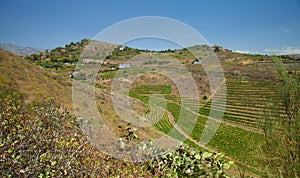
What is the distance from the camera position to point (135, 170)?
3.21 m

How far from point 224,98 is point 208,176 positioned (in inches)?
1702

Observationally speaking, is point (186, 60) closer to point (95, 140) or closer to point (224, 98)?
point (224, 98)

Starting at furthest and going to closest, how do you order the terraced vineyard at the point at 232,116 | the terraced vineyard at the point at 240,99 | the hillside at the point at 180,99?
1. the terraced vineyard at the point at 240,99
2. the terraced vineyard at the point at 232,116
3. the hillside at the point at 180,99

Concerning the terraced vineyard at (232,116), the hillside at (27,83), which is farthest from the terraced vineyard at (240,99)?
the hillside at (27,83)

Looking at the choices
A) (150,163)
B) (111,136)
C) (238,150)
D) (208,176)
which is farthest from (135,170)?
(238,150)

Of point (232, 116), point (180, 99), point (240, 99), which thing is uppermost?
point (240, 99)

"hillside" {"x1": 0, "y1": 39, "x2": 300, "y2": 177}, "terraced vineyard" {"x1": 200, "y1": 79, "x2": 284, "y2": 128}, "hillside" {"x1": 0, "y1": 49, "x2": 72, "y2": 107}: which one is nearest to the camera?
"hillside" {"x1": 0, "y1": 39, "x2": 300, "y2": 177}

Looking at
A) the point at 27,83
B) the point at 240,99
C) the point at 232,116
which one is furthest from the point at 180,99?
the point at 27,83

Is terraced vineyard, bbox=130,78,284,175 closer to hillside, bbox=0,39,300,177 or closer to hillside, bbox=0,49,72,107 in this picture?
hillside, bbox=0,39,300,177

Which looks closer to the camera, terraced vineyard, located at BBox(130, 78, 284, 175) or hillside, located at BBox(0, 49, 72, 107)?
hillside, located at BBox(0, 49, 72, 107)

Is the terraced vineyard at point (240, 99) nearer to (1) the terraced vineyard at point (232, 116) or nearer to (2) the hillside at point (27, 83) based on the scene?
(1) the terraced vineyard at point (232, 116)

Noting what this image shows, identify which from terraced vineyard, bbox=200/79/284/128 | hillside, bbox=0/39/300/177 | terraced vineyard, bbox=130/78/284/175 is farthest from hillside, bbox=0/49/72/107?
terraced vineyard, bbox=200/79/284/128

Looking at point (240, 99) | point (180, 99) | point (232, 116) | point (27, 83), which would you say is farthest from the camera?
point (180, 99)

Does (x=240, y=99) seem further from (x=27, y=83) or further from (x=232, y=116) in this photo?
(x=27, y=83)
